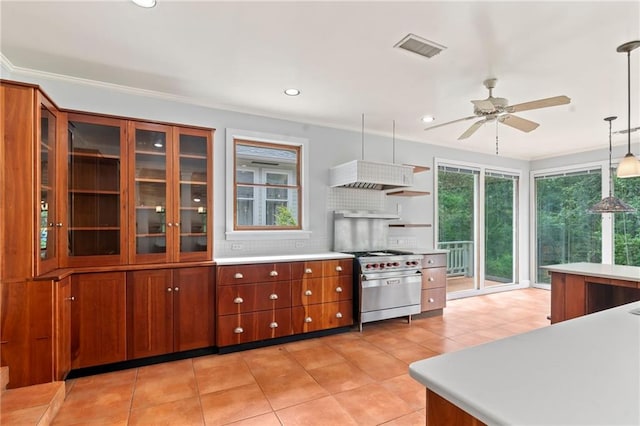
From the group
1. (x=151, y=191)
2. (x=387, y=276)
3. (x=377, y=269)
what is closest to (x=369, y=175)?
(x=377, y=269)

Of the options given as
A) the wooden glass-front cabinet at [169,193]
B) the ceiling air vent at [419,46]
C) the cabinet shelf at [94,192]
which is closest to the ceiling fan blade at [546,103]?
the ceiling air vent at [419,46]

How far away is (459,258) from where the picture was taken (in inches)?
235

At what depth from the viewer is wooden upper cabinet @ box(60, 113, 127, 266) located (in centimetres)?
294

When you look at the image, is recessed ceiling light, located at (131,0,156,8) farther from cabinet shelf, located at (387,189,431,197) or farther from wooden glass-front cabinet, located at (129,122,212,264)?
cabinet shelf, located at (387,189,431,197)

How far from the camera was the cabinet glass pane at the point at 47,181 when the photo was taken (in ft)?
8.32

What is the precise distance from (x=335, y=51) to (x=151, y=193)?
216 centimetres

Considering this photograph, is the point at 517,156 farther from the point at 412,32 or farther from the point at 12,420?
the point at 12,420

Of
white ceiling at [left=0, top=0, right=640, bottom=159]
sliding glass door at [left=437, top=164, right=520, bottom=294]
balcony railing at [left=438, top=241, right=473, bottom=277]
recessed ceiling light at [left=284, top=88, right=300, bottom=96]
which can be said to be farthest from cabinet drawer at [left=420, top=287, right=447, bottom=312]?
recessed ceiling light at [left=284, top=88, right=300, bottom=96]

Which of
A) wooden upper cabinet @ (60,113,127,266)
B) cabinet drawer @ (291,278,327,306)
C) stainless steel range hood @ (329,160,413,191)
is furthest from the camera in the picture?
stainless steel range hood @ (329,160,413,191)

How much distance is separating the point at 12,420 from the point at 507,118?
420 centimetres

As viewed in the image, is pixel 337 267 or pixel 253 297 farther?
pixel 337 267

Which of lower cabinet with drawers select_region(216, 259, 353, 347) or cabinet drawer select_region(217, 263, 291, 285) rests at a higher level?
cabinet drawer select_region(217, 263, 291, 285)

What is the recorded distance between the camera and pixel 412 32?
2.33 m

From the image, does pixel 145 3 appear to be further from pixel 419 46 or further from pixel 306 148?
pixel 306 148
